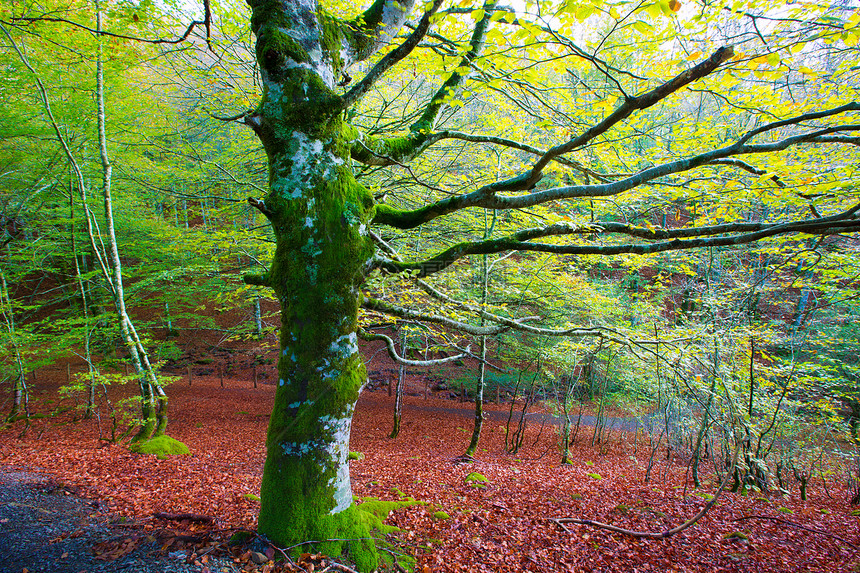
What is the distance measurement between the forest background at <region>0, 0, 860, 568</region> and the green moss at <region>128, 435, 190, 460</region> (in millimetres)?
321

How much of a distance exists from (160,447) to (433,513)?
514 centimetres

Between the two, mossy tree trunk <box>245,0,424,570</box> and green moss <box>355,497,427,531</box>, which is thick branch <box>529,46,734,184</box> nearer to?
mossy tree trunk <box>245,0,424,570</box>

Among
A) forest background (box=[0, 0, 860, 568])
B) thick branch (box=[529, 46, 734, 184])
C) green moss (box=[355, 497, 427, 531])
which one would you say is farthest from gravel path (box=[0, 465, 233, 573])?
thick branch (box=[529, 46, 734, 184])

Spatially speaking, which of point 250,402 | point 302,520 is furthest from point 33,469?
point 250,402

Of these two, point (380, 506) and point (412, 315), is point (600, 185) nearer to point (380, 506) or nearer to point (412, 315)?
point (412, 315)

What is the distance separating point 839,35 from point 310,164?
3315mm

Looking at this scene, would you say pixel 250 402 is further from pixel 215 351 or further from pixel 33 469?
pixel 33 469

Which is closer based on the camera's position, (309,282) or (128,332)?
(309,282)

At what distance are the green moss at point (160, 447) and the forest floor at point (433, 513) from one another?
21 centimetres

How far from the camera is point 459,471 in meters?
6.19

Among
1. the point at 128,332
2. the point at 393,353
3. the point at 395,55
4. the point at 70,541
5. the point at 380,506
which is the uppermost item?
the point at 395,55

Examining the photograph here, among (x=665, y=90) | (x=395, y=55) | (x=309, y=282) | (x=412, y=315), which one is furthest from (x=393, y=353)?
(x=665, y=90)

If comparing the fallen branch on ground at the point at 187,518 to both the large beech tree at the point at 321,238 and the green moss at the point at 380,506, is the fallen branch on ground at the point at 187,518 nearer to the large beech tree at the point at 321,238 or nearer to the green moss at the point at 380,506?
the large beech tree at the point at 321,238

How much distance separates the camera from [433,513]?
3.89 metres
